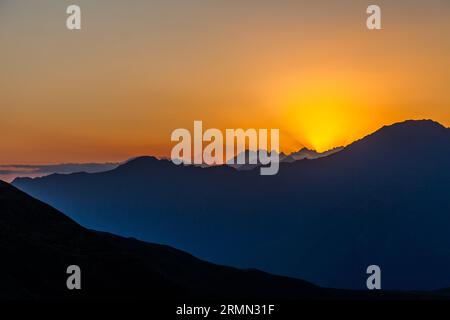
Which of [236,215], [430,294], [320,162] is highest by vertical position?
[320,162]

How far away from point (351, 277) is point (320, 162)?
52566mm

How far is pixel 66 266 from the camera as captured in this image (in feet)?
258

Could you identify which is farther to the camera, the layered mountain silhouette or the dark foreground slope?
the layered mountain silhouette

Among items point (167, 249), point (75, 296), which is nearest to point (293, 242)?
point (167, 249)

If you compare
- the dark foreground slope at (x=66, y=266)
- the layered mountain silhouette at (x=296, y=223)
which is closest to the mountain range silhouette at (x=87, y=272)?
the dark foreground slope at (x=66, y=266)

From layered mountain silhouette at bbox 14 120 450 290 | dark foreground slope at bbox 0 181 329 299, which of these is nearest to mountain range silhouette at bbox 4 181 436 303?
dark foreground slope at bbox 0 181 329 299

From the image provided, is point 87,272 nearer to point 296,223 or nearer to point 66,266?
point 66,266

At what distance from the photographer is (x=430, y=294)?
10575cm

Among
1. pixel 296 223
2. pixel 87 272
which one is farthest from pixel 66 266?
pixel 296 223

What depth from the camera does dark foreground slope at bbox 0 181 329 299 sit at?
7231cm

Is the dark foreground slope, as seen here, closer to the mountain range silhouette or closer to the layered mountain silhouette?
the mountain range silhouette

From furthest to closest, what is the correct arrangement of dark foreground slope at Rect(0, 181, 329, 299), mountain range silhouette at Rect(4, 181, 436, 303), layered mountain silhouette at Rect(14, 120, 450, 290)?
layered mountain silhouette at Rect(14, 120, 450, 290)
dark foreground slope at Rect(0, 181, 329, 299)
mountain range silhouette at Rect(4, 181, 436, 303)

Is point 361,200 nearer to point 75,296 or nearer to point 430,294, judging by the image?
point 430,294

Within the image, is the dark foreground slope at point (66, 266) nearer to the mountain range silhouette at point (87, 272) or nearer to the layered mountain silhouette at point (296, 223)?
the mountain range silhouette at point (87, 272)
